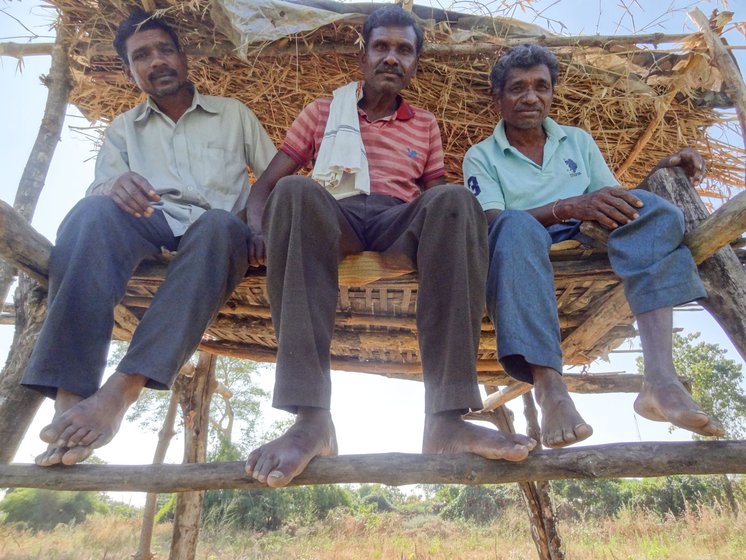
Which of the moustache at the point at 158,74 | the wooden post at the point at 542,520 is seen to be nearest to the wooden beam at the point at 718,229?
the moustache at the point at 158,74

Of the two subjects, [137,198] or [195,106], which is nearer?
[137,198]

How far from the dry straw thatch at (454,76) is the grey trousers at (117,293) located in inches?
42.3

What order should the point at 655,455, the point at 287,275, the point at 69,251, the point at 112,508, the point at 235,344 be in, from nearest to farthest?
the point at 655,455 → the point at 287,275 → the point at 69,251 → the point at 235,344 → the point at 112,508

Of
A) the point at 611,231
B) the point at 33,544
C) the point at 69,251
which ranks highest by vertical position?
the point at 611,231

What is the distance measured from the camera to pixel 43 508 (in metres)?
14.4

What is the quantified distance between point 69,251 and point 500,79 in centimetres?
198

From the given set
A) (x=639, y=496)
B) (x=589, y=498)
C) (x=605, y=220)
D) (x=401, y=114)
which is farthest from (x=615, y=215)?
(x=589, y=498)

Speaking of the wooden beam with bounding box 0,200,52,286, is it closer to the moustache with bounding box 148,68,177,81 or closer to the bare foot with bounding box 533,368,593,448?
the moustache with bounding box 148,68,177,81

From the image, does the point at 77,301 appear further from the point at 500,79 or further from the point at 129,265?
the point at 500,79

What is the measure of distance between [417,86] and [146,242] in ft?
5.29

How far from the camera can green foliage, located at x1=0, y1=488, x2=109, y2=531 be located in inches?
547

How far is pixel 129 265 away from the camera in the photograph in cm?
207

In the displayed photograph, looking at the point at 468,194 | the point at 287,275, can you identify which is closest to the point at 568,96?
the point at 468,194

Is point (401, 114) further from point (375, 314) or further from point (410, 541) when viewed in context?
point (410, 541)
